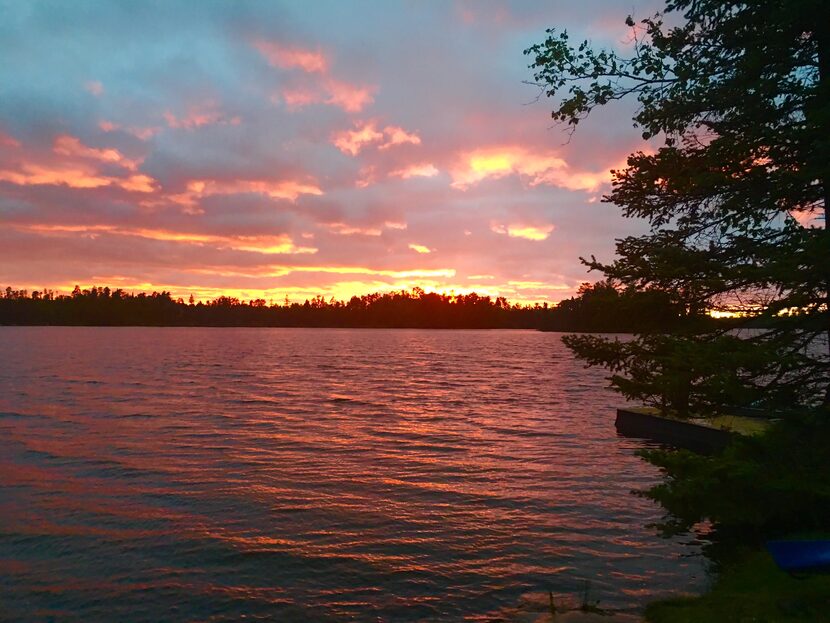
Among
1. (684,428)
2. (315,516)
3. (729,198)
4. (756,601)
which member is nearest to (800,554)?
(756,601)

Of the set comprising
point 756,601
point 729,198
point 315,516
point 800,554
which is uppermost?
point 729,198

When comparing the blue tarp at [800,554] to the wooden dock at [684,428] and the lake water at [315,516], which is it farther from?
the wooden dock at [684,428]

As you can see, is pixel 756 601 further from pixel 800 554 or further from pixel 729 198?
pixel 729 198

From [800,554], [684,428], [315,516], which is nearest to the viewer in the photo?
[800,554]

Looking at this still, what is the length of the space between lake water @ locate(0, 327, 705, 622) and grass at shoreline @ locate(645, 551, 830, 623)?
125 cm

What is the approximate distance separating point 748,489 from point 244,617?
28.4 ft

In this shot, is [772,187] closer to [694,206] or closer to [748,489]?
[694,206]

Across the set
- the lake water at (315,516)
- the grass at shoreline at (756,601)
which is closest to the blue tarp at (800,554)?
the grass at shoreline at (756,601)

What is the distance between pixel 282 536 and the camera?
50.0 feet

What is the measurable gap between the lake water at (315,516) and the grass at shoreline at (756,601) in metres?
1.25

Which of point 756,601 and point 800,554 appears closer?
point 756,601


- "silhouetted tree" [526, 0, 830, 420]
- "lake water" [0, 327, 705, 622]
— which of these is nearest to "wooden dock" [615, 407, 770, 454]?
"lake water" [0, 327, 705, 622]

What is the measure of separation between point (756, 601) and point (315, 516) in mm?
10806

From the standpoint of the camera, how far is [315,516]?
664 inches
